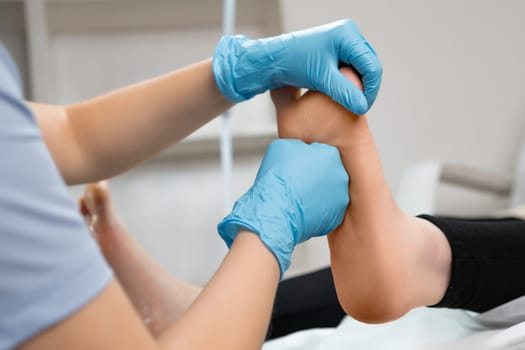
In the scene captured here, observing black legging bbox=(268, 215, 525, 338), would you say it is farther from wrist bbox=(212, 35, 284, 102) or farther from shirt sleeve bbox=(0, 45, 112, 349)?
shirt sleeve bbox=(0, 45, 112, 349)

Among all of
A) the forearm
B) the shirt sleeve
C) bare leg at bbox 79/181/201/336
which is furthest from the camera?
bare leg at bbox 79/181/201/336

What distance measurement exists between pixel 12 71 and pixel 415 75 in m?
1.97

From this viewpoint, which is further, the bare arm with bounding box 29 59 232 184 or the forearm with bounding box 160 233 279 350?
the bare arm with bounding box 29 59 232 184

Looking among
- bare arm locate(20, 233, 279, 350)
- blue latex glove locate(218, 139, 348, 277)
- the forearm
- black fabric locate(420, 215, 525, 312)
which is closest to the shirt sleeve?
bare arm locate(20, 233, 279, 350)

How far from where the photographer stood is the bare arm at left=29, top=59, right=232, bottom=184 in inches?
37.3

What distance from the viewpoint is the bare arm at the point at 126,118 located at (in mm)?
947

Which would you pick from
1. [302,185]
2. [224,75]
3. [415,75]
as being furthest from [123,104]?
[415,75]

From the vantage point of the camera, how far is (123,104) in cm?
96

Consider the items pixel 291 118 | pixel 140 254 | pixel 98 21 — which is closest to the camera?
pixel 291 118

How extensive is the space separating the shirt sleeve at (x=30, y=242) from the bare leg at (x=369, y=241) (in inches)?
18.3

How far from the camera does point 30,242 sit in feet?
1.55

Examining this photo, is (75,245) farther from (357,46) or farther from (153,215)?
(153,215)

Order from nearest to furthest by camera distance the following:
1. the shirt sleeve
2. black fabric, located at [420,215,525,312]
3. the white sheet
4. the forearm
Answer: the shirt sleeve < the forearm < the white sheet < black fabric, located at [420,215,525,312]

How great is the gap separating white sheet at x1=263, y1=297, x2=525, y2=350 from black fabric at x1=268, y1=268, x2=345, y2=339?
20 centimetres
